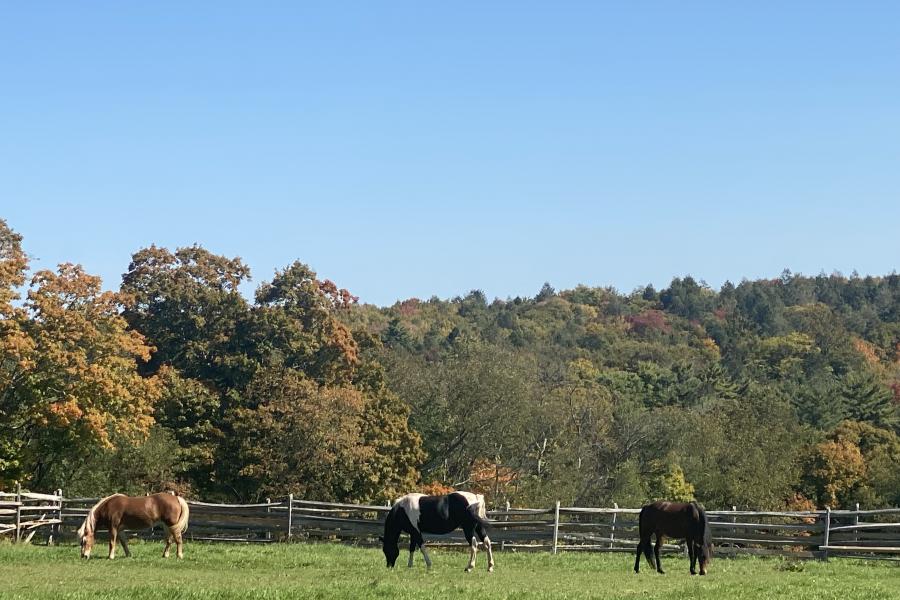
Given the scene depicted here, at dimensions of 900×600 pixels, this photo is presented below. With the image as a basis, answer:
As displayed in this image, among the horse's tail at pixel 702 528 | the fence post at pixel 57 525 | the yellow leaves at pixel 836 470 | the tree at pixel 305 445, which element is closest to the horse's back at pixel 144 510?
the fence post at pixel 57 525

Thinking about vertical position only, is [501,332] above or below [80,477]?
above

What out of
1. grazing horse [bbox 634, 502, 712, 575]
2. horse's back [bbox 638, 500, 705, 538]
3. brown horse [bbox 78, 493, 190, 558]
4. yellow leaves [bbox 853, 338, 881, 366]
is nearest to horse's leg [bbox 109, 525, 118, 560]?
brown horse [bbox 78, 493, 190, 558]

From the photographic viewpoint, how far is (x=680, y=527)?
19469 millimetres

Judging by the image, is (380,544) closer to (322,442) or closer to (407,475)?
(322,442)

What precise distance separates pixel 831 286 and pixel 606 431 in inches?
5224

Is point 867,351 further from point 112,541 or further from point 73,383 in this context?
point 112,541

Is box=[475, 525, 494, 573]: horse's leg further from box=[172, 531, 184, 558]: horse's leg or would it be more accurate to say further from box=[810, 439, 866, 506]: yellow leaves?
box=[810, 439, 866, 506]: yellow leaves

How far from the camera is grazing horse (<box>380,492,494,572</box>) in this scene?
64.4 ft

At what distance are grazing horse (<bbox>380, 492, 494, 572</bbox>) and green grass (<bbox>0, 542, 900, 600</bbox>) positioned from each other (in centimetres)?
42

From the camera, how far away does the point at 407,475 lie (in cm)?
4438

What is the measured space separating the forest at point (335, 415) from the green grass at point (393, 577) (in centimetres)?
1017

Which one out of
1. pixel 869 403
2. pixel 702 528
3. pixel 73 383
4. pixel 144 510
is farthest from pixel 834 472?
pixel 144 510

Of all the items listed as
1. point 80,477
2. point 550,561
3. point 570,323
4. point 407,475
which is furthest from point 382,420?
point 570,323

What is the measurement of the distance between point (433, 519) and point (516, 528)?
7.51m
